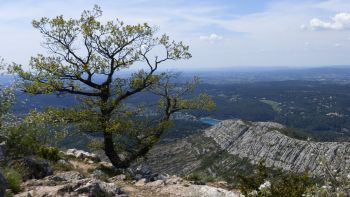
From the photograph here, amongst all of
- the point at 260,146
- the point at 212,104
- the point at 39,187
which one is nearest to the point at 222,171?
the point at 260,146

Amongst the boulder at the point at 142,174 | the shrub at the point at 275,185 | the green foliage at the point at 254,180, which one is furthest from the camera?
the boulder at the point at 142,174

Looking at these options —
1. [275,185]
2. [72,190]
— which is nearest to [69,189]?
[72,190]

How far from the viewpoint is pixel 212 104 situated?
26609 millimetres

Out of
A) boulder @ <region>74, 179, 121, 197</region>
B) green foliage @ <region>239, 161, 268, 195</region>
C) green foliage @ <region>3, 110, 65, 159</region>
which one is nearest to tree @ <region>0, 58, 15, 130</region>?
green foliage @ <region>3, 110, 65, 159</region>

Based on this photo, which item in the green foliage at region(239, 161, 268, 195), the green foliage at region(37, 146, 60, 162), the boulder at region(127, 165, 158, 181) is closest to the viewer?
the green foliage at region(239, 161, 268, 195)

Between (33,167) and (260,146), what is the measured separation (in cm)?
18132

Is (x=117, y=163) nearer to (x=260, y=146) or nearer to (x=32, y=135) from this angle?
(x=32, y=135)

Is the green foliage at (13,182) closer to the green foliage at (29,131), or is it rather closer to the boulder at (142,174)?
the green foliage at (29,131)

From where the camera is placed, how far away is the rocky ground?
14672mm

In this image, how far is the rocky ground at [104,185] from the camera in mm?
14672

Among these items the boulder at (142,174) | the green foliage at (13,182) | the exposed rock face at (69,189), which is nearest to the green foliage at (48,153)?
the boulder at (142,174)

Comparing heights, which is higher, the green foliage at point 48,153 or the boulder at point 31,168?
the boulder at point 31,168

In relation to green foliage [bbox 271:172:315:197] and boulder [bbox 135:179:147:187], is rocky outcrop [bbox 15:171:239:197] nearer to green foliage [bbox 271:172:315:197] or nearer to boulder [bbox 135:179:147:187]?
boulder [bbox 135:179:147:187]

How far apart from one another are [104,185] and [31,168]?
13.4 feet
